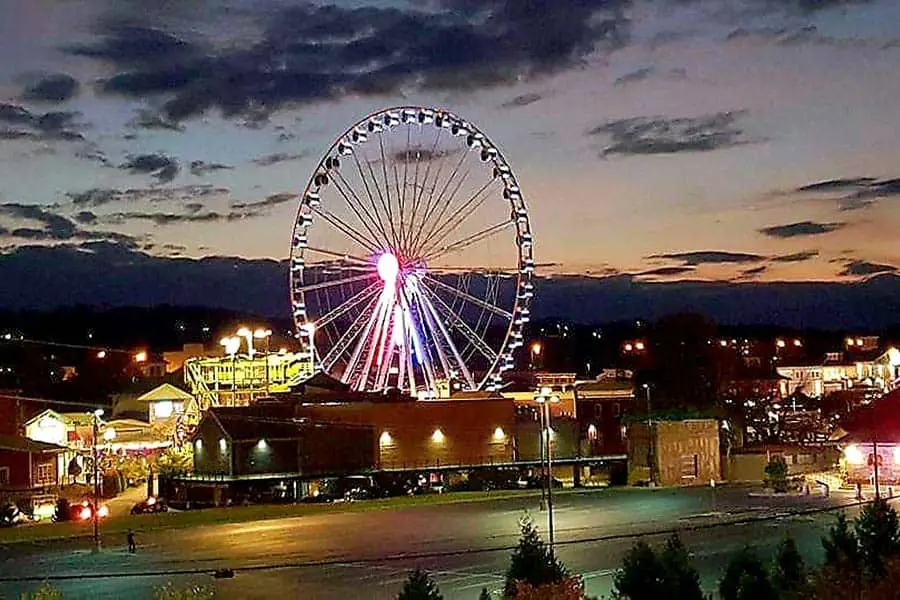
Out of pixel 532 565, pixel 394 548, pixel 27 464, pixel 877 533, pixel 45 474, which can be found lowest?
pixel 394 548

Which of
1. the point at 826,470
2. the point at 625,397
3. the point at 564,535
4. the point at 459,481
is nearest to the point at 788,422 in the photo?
the point at 625,397

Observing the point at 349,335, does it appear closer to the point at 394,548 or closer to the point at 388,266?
the point at 388,266

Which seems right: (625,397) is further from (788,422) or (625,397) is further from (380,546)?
(380,546)

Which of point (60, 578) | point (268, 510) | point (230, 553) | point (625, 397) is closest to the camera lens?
point (60, 578)

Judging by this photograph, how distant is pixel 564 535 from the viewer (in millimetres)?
35156

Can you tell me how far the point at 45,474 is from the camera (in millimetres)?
55406

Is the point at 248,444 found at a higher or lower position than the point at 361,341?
lower

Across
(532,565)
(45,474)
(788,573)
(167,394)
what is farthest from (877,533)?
(167,394)

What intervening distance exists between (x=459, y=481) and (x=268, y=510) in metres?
16.2

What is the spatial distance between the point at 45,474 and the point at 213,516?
47.6 feet

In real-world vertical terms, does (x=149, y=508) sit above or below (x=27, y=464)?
below

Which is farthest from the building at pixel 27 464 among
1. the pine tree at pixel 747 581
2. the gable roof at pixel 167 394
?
the pine tree at pixel 747 581

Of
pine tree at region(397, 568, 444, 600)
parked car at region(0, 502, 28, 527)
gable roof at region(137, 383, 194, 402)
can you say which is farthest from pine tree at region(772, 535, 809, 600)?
gable roof at region(137, 383, 194, 402)

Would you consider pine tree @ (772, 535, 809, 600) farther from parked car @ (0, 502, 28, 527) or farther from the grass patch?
parked car @ (0, 502, 28, 527)
